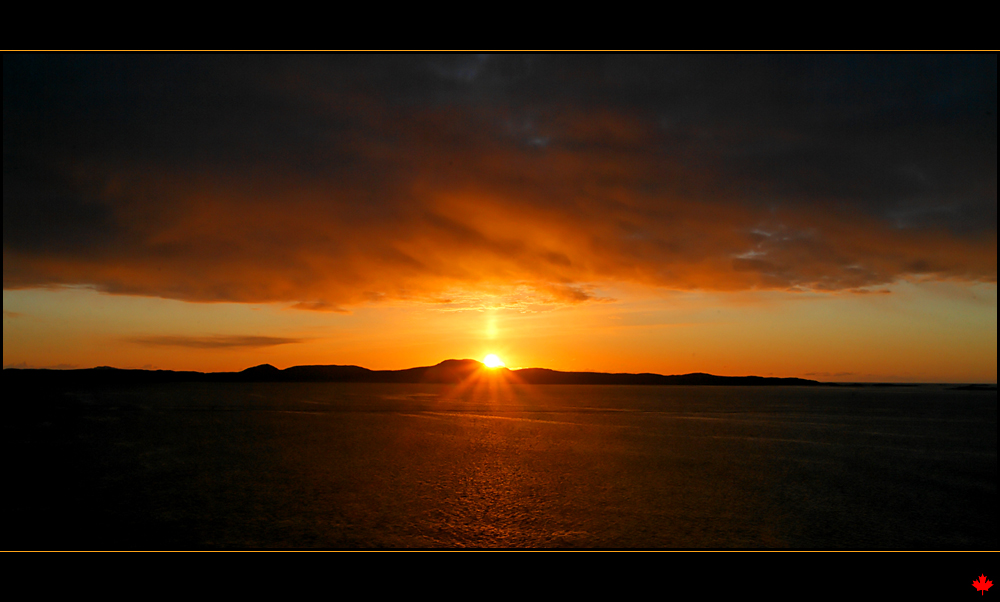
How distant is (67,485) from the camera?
15.4 metres

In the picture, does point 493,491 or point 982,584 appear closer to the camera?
point 982,584

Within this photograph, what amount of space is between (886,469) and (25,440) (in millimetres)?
38975

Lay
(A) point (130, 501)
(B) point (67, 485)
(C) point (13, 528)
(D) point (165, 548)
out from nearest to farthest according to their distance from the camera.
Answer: (D) point (165, 548) → (C) point (13, 528) → (A) point (130, 501) → (B) point (67, 485)

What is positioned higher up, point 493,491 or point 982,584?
point 982,584

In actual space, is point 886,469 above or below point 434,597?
below

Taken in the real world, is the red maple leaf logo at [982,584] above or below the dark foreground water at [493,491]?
above

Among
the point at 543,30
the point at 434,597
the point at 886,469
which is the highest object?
the point at 543,30

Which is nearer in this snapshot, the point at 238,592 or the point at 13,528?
the point at 238,592

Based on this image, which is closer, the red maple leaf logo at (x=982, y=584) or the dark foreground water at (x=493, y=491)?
the red maple leaf logo at (x=982, y=584)

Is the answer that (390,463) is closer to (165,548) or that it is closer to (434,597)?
(165,548)

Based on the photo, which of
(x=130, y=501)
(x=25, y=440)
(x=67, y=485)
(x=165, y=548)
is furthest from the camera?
(x=25, y=440)

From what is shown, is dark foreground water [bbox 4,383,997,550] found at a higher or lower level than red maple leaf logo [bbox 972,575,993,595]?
lower

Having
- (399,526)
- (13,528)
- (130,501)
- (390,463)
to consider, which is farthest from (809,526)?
(13,528)

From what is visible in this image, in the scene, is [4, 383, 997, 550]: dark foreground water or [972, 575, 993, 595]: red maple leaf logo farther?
[4, 383, 997, 550]: dark foreground water
